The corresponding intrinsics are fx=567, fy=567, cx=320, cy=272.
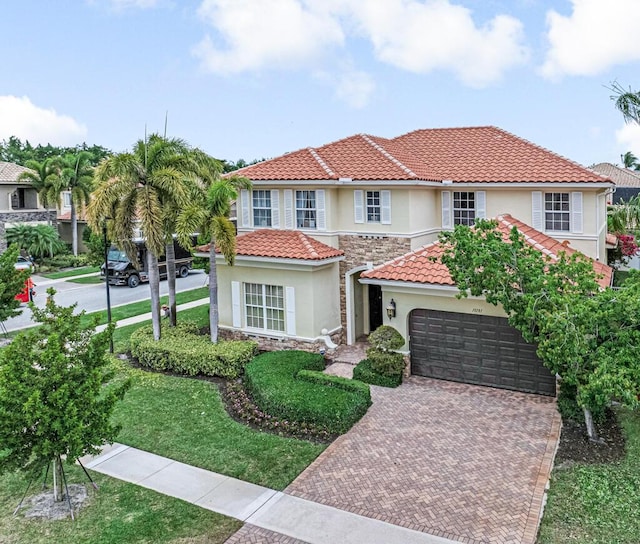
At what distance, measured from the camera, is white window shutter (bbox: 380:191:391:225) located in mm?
19203

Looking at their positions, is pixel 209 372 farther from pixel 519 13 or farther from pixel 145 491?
pixel 519 13

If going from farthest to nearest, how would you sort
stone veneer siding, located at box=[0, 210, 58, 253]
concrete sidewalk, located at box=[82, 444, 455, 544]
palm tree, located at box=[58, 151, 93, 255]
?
palm tree, located at box=[58, 151, 93, 255] < stone veneer siding, located at box=[0, 210, 58, 253] < concrete sidewalk, located at box=[82, 444, 455, 544]

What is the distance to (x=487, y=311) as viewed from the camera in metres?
15.3

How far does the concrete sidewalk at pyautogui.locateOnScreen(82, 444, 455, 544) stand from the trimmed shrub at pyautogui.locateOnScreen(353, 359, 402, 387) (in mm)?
6031

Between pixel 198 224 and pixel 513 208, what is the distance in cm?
1068

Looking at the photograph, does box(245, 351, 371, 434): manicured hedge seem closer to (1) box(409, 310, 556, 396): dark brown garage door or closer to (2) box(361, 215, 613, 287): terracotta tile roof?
(1) box(409, 310, 556, 396): dark brown garage door

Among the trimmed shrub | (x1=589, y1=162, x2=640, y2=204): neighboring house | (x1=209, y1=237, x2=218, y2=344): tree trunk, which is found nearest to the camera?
the trimmed shrub

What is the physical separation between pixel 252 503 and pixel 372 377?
21.7 ft

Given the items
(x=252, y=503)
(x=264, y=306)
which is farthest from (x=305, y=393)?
(x=264, y=306)

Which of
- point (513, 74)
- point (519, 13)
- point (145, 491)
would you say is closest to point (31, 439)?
point (145, 491)

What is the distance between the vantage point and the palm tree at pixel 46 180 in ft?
136

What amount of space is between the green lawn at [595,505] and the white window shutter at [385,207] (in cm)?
1025

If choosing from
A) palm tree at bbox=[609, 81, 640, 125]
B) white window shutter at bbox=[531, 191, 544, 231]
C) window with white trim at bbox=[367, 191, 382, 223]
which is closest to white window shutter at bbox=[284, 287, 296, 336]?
window with white trim at bbox=[367, 191, 382, 223]

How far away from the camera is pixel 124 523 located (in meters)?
9.59
